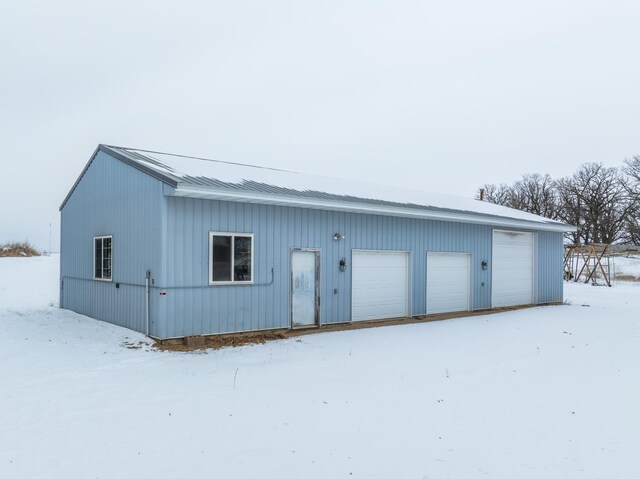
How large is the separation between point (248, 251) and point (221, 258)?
1.98 feet

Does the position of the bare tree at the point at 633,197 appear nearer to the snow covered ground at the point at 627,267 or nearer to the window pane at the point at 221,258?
the snow covered ground at the point at 627,267

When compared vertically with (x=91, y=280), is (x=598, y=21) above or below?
above

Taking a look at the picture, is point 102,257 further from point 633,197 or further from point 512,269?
point 633,197

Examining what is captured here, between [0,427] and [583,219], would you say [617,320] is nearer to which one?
[0,427]

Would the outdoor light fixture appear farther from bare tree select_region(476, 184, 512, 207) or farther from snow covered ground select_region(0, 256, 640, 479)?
bare tree select_region(476, 184, 512, 207)

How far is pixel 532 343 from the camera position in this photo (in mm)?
9086

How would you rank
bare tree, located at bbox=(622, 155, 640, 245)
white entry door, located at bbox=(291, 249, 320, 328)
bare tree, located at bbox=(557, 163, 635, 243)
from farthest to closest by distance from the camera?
bare tree, located at bbox=(557, 163, 635, 243) → bare tree, located at bbox=(622, 155, 640, 245) → white entry door, located at bbox=(291, 249, 320, 328)

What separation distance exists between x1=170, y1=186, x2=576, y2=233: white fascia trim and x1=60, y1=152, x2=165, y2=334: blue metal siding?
875 mm

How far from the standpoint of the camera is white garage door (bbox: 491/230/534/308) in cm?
1512

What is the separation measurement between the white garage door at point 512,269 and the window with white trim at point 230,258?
Answer: 9.03 meters

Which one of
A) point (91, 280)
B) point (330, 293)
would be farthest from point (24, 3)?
point (330, 293)

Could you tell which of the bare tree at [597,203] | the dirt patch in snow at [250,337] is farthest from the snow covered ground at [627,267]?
the dirt patch in snow at [250,337]

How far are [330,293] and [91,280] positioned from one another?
6154 mm

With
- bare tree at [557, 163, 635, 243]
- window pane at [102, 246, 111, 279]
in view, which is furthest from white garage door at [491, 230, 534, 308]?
bare tree at [557, 163, 635, 243]
